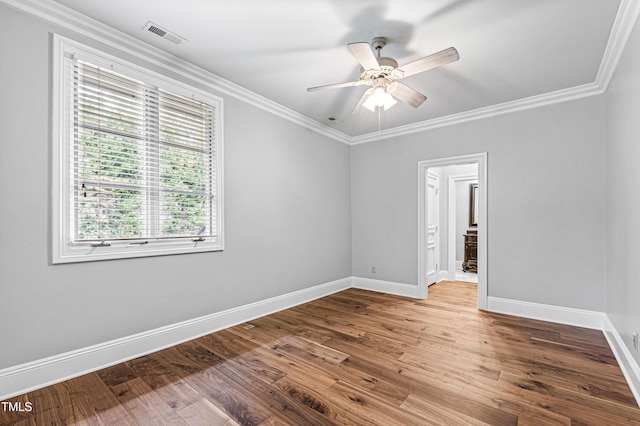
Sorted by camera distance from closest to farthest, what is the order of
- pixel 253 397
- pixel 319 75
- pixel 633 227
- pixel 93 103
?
pixel 253 397 < pixel 633 227 < pixel 93 103 < pixel 319 75

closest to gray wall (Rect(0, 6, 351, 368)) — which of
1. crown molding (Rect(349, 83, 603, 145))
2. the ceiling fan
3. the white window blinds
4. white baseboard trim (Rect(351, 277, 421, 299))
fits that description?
the white window blinds

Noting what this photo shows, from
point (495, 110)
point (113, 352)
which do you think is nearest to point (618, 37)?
point (495, 110)

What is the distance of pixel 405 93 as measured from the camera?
8.89ft

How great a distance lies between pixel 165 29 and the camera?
2365 mm

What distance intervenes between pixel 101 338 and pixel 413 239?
3940mm

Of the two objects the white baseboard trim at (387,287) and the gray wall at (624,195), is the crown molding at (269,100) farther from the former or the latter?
the white baseboard trim at (387,287)

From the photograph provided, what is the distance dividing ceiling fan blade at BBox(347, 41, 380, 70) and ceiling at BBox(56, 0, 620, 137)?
0.29 m

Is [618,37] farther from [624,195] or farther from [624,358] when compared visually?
[624,358]

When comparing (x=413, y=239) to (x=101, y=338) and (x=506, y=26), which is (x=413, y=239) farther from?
(x=101, y=338)

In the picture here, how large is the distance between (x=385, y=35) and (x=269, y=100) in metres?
1.74

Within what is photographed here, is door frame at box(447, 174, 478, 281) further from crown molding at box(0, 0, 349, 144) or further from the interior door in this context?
crown molding at box(0, 0, 349, 144)

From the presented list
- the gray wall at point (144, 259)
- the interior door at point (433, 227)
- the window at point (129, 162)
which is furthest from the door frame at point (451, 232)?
the window at point (129, 162)

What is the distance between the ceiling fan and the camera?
2090 mm

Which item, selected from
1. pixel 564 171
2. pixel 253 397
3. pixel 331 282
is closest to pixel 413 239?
pixel 331 282
